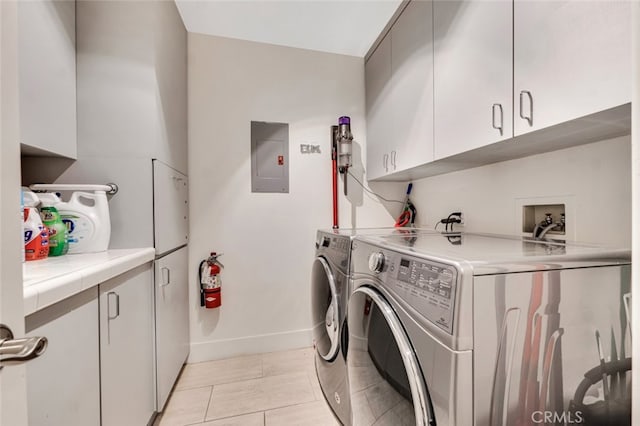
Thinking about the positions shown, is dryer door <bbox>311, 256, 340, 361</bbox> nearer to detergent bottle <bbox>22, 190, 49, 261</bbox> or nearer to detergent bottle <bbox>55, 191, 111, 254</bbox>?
detergent bottle <bbox>55, 191, 111, 254</bbox>

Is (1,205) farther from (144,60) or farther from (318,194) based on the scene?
(318,194)

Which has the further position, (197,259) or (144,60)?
(197,259)

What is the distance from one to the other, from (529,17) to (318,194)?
1.53 m

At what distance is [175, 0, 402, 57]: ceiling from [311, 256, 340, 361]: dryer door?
1562 mm

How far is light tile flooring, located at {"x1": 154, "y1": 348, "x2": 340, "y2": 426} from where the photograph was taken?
137 centimetres

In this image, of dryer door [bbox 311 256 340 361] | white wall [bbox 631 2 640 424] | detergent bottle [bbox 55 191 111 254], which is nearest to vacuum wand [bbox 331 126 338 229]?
dryer door [bbox 311 256 340 361]

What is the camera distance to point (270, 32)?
189 centimetres

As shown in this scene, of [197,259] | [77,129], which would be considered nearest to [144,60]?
[77,129]

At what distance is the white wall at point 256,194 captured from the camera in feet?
6.33

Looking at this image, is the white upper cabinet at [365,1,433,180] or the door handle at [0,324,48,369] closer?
the door handle at [0,324,48,369]

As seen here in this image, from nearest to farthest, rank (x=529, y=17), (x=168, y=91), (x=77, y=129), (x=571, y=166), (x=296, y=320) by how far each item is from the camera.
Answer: (x=529, y=17)
(x=571, y=166)
(x=77, y=129)
(x=168, y=91)
(x=296, y=320)

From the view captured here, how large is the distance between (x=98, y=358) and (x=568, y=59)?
1751 mm

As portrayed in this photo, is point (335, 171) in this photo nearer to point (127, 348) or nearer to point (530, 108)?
point (530, 108)

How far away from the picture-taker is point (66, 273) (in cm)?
77
